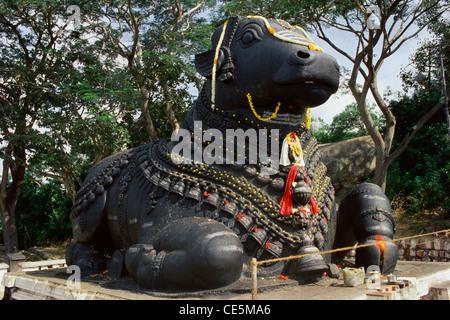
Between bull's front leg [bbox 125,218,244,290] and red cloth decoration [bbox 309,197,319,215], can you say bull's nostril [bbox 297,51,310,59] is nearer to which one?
red cloth decoration [bbox 309,197,319,215]

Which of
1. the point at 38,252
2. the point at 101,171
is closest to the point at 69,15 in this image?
the point at 38,252

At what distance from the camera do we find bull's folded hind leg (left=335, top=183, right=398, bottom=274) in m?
3.46

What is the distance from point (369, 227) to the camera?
3643 mm

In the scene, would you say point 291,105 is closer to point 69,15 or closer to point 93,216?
point 93,216

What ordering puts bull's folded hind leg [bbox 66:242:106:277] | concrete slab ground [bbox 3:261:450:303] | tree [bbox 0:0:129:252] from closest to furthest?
concrete slab ground [bbox 3:261:450:303]
bull's folded hind leg [bbox 66:242:106:277]
tree [bbox 0:0:129:252]

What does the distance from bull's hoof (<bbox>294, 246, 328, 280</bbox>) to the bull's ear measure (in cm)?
177

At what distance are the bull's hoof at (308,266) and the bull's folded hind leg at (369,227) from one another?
1.59ft

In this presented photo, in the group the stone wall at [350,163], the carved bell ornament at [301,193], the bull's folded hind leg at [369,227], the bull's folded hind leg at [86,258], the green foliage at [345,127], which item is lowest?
the bull's folded hind leg at [86,258]

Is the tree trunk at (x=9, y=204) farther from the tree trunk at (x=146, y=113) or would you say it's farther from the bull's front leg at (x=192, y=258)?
the bull's front leg at (x=192, y=258)

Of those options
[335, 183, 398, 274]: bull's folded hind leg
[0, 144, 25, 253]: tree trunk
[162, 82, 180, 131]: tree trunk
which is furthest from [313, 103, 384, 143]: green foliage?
[335, 183, 398, 274]: bull's folded hind leg

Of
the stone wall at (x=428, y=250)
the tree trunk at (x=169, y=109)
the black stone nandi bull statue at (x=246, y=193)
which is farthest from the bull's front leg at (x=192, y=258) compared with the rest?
the tree trunk at (x=169, y=109)

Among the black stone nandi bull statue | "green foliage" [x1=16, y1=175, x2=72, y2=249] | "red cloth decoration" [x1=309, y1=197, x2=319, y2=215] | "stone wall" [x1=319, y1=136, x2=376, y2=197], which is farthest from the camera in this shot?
"green foliage" [x1=16, y1=175, x2=72, y2=249]

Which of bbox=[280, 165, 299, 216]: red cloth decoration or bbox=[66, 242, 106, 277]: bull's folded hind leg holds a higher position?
bbox=[280, 165, 299, 216]: red cloth decoration

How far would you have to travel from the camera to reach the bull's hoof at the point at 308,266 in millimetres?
3201
